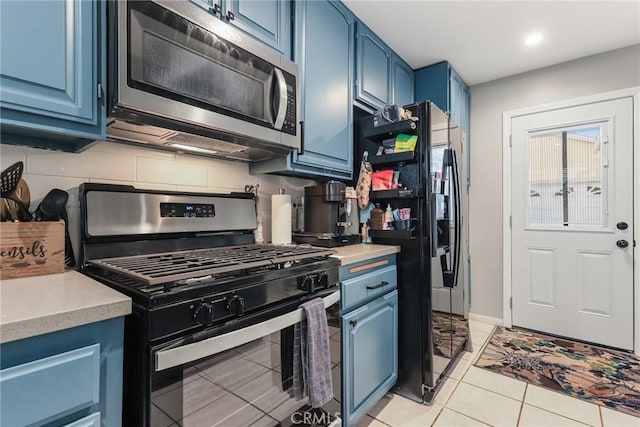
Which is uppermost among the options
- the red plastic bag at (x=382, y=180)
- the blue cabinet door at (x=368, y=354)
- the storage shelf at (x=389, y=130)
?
the storage shelf at (x=389, y=130)

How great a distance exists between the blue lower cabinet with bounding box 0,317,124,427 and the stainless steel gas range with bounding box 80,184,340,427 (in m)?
0.05

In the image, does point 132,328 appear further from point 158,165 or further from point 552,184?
point 552,184

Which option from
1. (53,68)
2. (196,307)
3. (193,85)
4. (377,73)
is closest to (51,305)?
(196,307)

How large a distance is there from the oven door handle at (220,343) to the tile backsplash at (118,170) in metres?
0.69

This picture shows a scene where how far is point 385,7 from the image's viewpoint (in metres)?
2.01

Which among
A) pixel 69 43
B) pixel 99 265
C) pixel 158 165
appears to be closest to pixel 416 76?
pixel 158 165

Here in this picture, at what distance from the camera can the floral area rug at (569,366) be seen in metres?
1.95

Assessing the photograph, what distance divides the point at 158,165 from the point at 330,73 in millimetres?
1116

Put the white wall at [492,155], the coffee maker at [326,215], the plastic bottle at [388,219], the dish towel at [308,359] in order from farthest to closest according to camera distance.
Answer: the white wall at [492,155], the plastic bottle at [388,219], the coffee maker at [326,215], the dish towel at [308,359]

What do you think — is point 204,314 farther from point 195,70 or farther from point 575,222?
point 575,222

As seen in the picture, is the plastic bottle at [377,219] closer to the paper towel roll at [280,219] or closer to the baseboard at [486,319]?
the paper towel roll at [280,219]

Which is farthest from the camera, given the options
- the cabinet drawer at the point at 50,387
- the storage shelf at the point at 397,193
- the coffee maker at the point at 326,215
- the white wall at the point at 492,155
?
the white wall at the point at 492,155

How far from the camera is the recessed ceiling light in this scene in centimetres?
236

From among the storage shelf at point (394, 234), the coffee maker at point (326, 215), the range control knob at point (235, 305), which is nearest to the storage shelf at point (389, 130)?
the coffee maker at point (326, 215)
